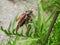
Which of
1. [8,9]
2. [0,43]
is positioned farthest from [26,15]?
[8,9]

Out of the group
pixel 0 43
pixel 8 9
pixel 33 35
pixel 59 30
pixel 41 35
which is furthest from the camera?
pixel 8 9

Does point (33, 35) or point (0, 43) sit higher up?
point (33, 35)

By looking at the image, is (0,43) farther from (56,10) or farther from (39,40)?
(56,10)

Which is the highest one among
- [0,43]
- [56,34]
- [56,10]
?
[56,10]

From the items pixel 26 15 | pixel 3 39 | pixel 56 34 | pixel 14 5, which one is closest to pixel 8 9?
pixel 14 5

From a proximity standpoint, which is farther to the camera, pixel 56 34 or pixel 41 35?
pixel 56 34

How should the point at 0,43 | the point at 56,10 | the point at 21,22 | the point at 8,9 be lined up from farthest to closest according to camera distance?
the point at 8,9 < the point at 0,43 < the point at 21,22 < the point at 56,10

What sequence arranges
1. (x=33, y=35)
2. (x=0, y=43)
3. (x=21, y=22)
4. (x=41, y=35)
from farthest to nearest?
1. (x=0, y=43)
2. (x=21, y=22)
3. (x=33, y=35)
4. (x=41, y=35)

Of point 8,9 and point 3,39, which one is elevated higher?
point 8,9

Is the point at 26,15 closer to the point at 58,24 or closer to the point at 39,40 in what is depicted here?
the point at 58,24
